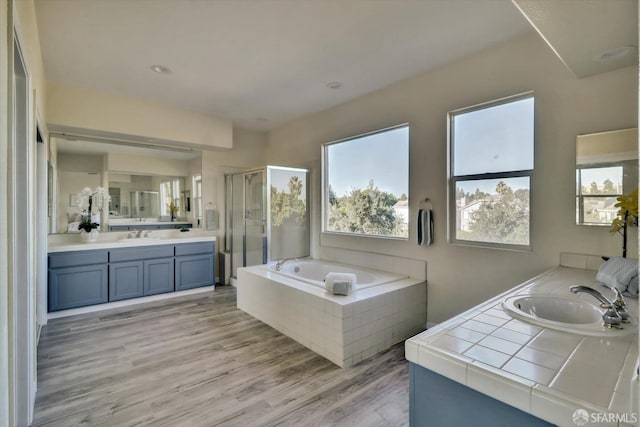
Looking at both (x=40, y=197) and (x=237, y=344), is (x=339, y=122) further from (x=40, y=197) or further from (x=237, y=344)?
(x=40, y=197)

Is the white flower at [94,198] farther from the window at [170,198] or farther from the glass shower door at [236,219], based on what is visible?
the glass shower door at [236,219]

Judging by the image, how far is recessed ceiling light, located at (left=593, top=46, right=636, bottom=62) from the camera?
184 centimetres

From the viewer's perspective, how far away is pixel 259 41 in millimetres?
2582

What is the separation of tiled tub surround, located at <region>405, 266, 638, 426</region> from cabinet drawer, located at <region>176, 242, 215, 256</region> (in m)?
3.97

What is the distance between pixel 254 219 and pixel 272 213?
→ 433 mm

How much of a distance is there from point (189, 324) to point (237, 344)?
81 centimetres

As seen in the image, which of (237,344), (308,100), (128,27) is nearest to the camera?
(128,27)

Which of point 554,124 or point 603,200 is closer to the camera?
point 603,200

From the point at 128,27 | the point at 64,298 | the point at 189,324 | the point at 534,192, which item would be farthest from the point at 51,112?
the point at 534,192

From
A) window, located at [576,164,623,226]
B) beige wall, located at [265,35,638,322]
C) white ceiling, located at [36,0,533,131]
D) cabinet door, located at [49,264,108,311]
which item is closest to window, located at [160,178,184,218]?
cabinet door, located at [49,264,108,311]


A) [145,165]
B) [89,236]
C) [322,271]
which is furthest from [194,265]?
[322,271]

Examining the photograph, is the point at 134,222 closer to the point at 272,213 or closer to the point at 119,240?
the point at 119,240

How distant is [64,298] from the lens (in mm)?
3525

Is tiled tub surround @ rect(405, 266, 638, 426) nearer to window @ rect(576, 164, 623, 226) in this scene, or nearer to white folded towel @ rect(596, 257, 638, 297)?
white folded towel @ rect(596, 257, 638, 297)
